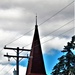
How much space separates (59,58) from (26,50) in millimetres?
10670

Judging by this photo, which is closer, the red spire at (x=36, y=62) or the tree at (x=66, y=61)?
the tree at (x=66, y=61)

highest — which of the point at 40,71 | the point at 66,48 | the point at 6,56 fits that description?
the point at 40,71

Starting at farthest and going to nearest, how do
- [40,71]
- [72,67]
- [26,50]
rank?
[40,71] → [72,67] → [26,50]

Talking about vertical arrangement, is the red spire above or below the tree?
above

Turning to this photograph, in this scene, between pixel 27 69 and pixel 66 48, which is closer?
pixel 66 48

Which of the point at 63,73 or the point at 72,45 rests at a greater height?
the point at 72,45

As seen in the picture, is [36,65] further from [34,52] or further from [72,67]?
[72,67]

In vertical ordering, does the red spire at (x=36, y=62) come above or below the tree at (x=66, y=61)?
above

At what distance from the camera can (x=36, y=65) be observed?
109250mm

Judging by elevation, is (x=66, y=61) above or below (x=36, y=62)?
below

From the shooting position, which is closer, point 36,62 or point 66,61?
point 66,61

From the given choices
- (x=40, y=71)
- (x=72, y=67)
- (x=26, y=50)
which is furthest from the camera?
(x=40, y=71)

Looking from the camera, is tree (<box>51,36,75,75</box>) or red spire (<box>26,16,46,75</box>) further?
red spire (<box>26,16,46,75</box>)

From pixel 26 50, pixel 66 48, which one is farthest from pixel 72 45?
pixel 26 50
